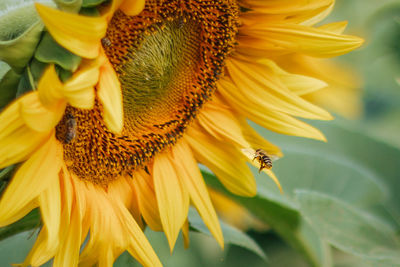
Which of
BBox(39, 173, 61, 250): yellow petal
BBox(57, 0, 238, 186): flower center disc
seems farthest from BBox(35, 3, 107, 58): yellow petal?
BBox(39, 173, 61, 250): yellow petal

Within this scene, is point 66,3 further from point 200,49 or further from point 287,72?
point 287,72

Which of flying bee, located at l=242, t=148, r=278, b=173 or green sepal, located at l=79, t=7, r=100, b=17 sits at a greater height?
green sepal, located at l=79, t=7, r=100, b=17

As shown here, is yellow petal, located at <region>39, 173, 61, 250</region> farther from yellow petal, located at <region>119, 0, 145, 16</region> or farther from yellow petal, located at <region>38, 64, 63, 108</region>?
yellow petal, located at <region>119, 0, 145, 16</region>

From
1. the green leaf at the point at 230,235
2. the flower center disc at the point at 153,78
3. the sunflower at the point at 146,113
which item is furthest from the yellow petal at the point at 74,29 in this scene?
the green leaf at the point at 230,235

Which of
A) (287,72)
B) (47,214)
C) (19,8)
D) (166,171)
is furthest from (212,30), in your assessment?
(47,214)

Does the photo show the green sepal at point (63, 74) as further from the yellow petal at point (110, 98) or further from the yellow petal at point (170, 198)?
the yellow petal at point (170, 198)

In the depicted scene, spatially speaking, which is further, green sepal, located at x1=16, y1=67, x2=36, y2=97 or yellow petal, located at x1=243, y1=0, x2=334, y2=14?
yellow petal, located at x1=243, y1=0, x2=334, y2=14
